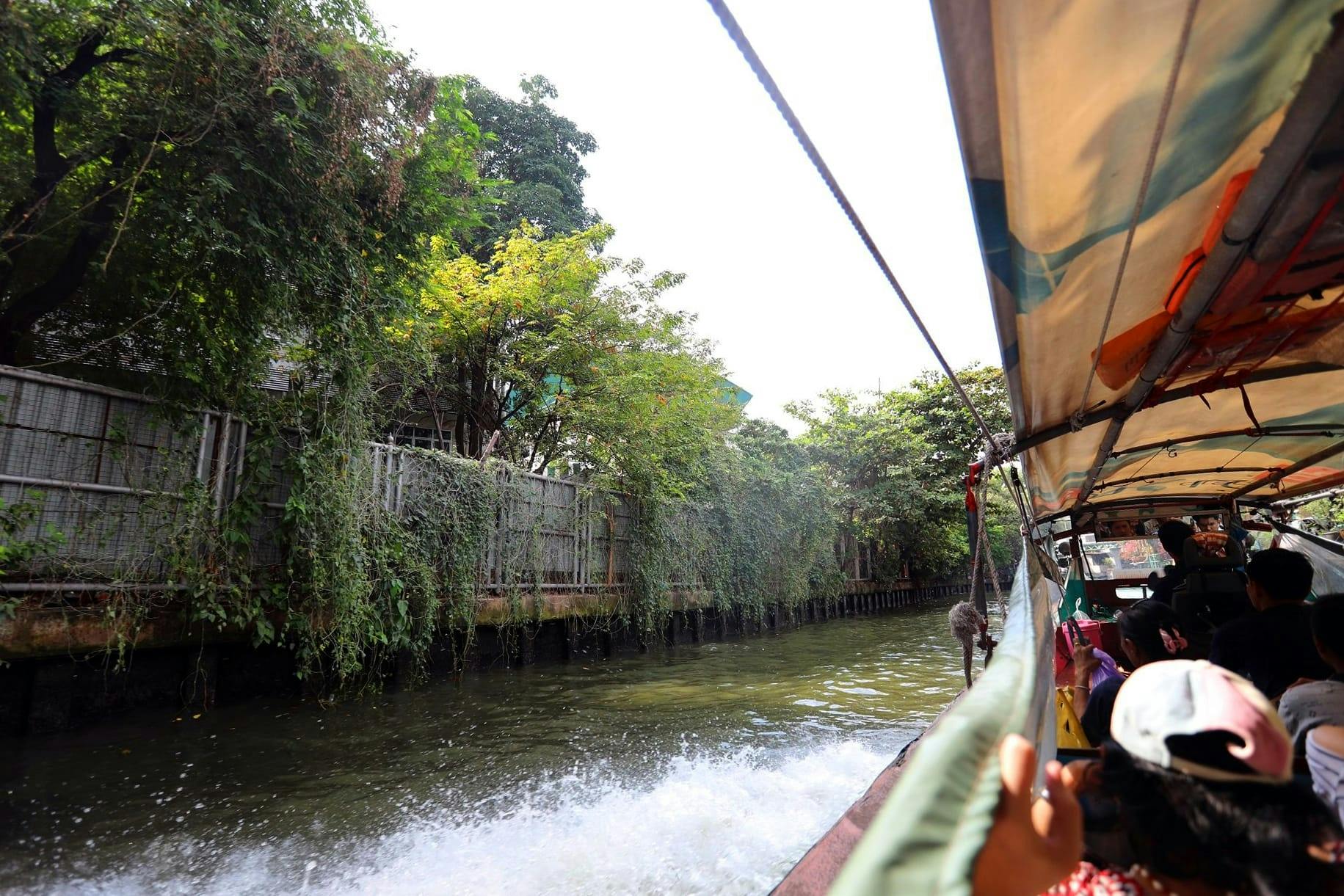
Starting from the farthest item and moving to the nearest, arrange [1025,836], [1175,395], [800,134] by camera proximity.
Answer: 1. [1175,395]
2. [800,134]
3. [1025,836]

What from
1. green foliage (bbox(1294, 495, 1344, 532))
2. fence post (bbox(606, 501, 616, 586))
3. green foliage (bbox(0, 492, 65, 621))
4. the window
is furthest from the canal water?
green foliage (bbox(1294, 495, 1344, 532))

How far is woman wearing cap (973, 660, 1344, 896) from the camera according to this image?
0.99 m

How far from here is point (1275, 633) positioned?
2715 mm

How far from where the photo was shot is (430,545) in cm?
826

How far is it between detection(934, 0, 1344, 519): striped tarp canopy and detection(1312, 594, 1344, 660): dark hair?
99 centimetres

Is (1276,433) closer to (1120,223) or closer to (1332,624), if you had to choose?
(1332,624)

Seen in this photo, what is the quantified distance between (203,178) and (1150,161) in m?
6.81

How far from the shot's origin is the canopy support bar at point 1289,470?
4.35 metres

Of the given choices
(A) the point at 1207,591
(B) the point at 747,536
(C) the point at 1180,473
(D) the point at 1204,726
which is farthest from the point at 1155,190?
(B) the point at 747,536

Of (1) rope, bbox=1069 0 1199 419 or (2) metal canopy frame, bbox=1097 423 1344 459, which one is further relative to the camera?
(2) metal canopy frame, bbox=1097 423 1344 459

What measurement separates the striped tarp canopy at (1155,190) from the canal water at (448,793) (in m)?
3.41

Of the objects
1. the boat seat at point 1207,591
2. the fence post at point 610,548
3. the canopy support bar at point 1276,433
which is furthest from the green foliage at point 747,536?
the canopy support bar at point 1276,433

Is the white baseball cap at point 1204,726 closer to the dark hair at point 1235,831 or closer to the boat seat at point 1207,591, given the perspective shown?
the dark hair at point 1235,831

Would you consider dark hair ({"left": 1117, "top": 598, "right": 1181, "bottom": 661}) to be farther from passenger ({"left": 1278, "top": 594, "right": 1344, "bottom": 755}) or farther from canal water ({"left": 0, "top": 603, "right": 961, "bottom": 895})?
canal water ({"left": 0, "top": 603, "right": 961, "bottom": 895})
